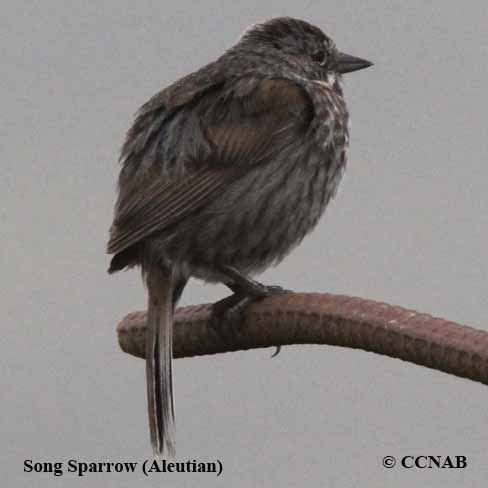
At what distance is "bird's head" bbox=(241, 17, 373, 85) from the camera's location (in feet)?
19.5

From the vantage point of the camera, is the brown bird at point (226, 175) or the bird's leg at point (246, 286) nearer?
the bird's leg at point (246, 286)

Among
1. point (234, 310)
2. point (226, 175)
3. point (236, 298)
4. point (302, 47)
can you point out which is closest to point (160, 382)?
point (234, 310)

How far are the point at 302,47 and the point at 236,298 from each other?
154cm

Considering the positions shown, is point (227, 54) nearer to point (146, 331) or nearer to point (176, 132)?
point (176, 132)

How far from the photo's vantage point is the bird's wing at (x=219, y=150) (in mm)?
5012

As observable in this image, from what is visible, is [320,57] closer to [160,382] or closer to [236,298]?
[236,298]

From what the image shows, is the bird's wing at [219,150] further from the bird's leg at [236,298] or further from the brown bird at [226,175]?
the bird's leg at [236,298]

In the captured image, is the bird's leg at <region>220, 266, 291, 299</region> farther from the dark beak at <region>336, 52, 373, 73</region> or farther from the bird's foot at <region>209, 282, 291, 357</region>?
the dark beak at <region>336, 52, 373, 73</region>

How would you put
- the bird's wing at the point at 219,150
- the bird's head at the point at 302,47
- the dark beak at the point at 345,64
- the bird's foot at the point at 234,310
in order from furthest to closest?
the dark beak at the point at 345,64
the bird's head at the point at 302,47
the bird's wing at the point at 219,150
the bird's foot at the point at 234,310

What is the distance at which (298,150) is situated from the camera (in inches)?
214

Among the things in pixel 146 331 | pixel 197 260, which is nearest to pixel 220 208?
pixel 197 260

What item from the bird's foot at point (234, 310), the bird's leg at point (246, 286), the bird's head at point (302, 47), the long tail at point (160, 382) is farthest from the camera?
the bird's head at point (302, 47)

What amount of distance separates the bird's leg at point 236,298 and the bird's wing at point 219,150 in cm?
34

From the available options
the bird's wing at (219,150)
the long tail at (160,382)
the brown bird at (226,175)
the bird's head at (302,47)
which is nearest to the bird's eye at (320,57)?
the bird's head at (302,47)
